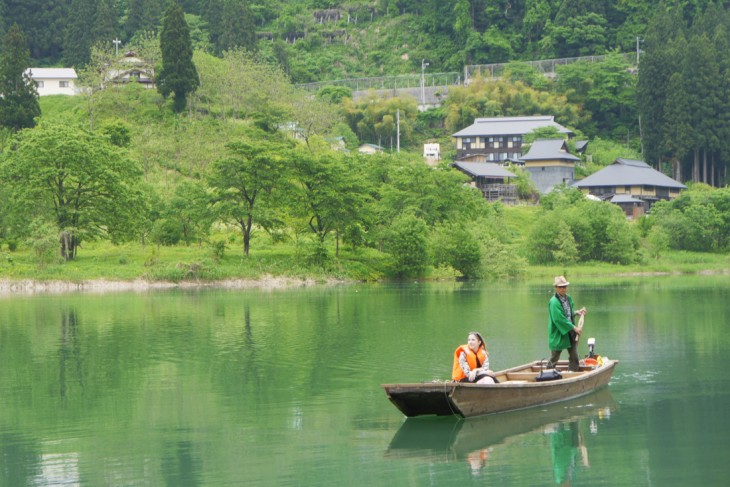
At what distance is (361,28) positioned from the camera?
139 m

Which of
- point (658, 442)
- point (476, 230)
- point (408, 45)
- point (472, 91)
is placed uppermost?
point (408, 45)

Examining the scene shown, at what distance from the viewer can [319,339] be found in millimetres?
32281

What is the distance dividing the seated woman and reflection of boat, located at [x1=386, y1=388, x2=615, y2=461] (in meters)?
0.75

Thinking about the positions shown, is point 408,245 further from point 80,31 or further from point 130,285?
point 80,31

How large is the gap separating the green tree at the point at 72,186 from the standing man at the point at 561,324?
41.6 metres

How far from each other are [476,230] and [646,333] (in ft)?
109

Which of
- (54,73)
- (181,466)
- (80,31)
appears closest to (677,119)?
(54,73)

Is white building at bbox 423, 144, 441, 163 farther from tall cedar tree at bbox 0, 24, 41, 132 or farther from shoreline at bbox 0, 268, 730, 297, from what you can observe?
shoreline at bbox 0, 268, 730, 297

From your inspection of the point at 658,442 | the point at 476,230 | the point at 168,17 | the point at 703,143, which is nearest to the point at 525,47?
the point at 703,143

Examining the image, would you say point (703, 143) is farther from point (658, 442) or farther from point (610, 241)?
point (658, 442)

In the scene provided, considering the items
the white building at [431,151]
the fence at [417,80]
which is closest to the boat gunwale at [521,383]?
the white building at [431,151]

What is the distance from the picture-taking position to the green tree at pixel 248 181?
61188 millimetres

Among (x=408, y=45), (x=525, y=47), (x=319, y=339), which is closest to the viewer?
(x=319, y=339)

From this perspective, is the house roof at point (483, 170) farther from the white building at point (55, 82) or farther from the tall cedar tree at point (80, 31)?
the tall cedar tree at point (80, 31)
